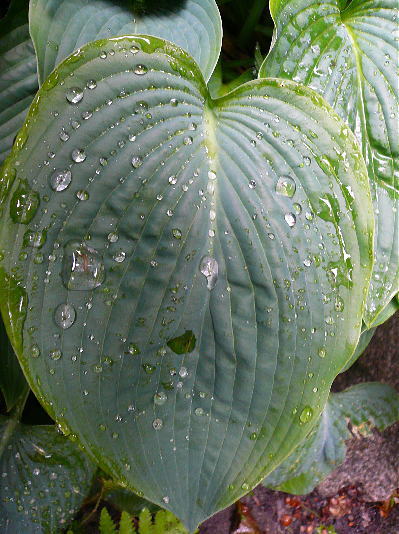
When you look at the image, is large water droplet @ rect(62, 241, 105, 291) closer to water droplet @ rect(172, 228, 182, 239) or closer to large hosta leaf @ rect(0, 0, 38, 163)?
water droplet @ rect(172, 228, 182, 239)

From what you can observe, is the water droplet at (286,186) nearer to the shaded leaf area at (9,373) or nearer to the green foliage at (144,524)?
the shaded leaf area at (9,373)

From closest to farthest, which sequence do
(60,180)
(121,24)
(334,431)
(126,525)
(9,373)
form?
(60,180)
(121,24)
(9,373)
(126,525)
(334,431)

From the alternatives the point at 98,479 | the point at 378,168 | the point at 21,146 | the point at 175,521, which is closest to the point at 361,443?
the point at 175,521

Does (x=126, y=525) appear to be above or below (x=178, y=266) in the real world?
below

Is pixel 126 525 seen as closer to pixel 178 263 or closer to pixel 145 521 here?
pixel 145 521

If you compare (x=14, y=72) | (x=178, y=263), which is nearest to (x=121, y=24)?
(x=14, y=72)

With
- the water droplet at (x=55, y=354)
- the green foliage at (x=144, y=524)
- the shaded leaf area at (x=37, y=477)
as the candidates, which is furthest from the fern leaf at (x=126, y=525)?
the water droplet at (x=55, y=354)

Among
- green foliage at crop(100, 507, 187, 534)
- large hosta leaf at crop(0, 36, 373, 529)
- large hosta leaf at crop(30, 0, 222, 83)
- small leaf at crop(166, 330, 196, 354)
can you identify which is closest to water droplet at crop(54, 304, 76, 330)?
large hosta leaf at crop(0, 36, 373, 529)
